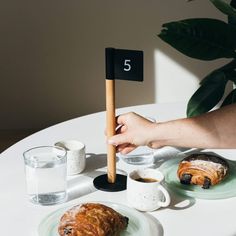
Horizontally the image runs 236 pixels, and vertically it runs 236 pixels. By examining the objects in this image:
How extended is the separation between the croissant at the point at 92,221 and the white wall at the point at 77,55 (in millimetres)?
2587

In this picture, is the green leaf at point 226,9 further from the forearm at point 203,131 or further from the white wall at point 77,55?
the white wall at point 77,55

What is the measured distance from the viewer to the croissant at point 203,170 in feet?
4.03

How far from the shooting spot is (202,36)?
1.19m

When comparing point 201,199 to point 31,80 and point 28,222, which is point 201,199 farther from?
point 31,80

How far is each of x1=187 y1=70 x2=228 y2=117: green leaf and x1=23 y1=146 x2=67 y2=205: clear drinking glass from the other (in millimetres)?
341

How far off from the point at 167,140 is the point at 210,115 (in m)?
0.13

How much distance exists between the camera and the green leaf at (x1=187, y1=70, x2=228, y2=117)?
1.22 metres

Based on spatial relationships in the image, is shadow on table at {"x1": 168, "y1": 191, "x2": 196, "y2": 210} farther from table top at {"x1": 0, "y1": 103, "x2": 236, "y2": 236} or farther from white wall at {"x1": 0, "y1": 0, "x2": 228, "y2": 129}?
white wall at {"x1": 0, "y1": 0, "x2": 228, "y2": 129}

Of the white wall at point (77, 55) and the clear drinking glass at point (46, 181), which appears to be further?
the white wall at point (77, 55)

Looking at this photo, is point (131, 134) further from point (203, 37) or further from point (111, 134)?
point (203, 37)

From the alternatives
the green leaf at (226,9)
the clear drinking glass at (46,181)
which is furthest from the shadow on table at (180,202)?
the green leaf at (226,9)

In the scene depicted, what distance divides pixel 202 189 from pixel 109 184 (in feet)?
0.75

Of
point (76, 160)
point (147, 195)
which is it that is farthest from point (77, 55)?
point (147, 195)

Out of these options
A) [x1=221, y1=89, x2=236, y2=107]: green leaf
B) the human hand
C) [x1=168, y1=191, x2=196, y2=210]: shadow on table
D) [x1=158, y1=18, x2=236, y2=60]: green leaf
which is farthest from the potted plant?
[x1=168, y1=191, x2=196, y2=210]: shadow on table
